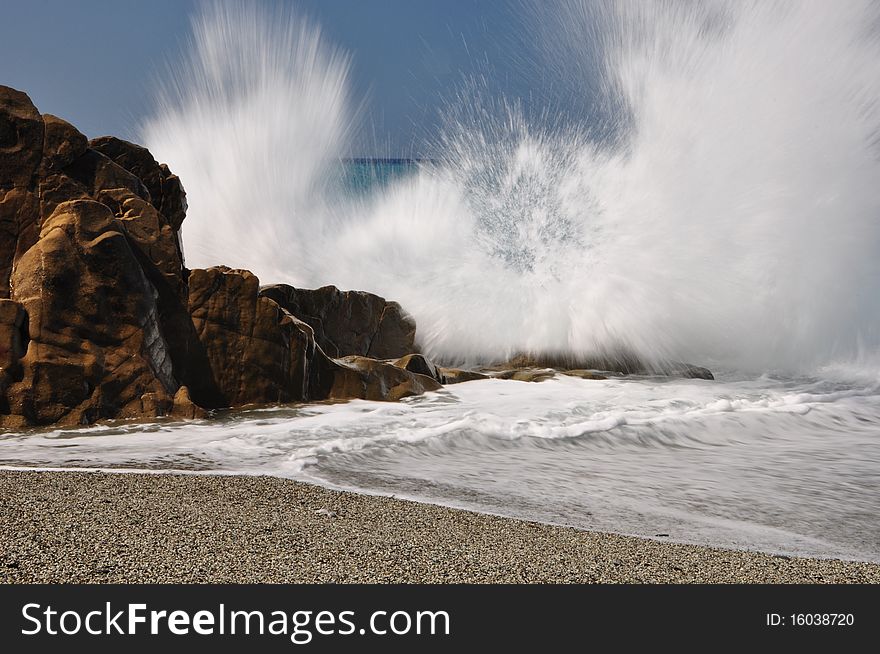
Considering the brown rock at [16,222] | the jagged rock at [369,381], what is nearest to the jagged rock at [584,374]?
the jagged rock at [369,381]

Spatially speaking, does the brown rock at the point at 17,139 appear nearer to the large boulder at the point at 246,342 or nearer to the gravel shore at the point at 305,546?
the large boulder at the point at 246,342

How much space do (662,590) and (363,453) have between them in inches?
132

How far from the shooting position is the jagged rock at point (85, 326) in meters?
6.08

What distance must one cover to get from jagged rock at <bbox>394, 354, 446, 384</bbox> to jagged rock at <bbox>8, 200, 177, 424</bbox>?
3811mm

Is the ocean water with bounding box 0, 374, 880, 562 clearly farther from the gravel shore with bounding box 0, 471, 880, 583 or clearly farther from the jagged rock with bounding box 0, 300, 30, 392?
the jagged rock with bounding box 0, 300, 30, 392

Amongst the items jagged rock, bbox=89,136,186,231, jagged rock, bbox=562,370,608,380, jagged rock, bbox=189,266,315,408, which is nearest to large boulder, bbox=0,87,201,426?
jagged rock, bbox=189,266,315,408

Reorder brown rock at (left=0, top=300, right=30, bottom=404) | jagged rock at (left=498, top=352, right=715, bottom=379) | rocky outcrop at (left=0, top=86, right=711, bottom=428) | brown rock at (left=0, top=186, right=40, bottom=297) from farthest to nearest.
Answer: jagged rock at (left=498, top=352, right=715, bottom=379)
brown rock at (left=0, top=186, right=40, bottom=297)
rocky outcrop at (left=0, top=86, right=711, bottom=428)
brown rock at (left=0, top=300, right=30, bottom=404)

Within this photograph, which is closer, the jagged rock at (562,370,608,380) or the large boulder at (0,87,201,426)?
the large boulder at (0,87,201,426)

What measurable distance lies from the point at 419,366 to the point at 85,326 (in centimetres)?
496

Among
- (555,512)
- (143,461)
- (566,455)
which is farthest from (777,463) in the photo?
(143,461)

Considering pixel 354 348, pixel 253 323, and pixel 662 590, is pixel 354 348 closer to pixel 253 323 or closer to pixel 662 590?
pixel 253 323

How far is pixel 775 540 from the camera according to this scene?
3.38 m

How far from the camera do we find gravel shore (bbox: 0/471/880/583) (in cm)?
232

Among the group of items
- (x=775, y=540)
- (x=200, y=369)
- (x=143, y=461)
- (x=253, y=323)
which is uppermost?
(x=253, y=323)
